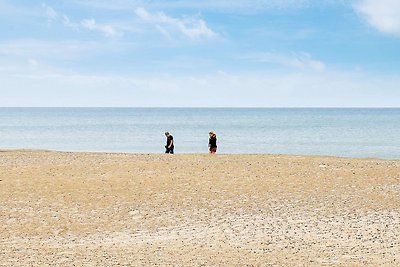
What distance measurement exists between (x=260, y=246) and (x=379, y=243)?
3.87 metres

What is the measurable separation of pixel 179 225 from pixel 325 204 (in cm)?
690

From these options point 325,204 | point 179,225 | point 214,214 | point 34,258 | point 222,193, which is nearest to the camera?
point 34,258

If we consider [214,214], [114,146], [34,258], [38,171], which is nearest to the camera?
[34,258]

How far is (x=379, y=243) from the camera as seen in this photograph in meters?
19.3

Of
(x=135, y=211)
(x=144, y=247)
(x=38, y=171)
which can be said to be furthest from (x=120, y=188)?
(x=144, y=247)

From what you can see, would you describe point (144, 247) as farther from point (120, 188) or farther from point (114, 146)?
point (114, 146)

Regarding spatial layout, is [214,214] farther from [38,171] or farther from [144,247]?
[38,171]

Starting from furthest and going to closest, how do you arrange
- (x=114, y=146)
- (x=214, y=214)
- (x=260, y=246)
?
(x=114, y=146)
(x=214, y=214)
(x=260, y=246)

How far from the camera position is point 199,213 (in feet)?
79.0

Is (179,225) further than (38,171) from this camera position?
No

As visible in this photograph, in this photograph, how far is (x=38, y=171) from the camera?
32.0 meters

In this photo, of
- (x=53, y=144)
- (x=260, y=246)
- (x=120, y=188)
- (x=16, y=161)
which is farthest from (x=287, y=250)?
(x=53, y=144)

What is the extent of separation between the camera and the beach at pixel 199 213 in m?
18.1

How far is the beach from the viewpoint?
18.1 m
